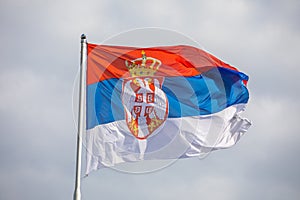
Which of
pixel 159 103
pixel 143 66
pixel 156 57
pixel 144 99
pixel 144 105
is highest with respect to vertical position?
pixel 156 57

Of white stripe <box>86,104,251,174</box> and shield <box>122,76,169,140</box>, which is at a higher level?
shield <box>122,76,169,140</box>

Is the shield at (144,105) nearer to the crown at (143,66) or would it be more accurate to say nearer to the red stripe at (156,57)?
the crown at (143,66)

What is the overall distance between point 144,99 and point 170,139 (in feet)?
6.84

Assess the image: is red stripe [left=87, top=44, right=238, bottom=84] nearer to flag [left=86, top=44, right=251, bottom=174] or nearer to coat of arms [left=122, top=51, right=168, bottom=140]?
flag [left=86, top=44, right=251, bottom=174]

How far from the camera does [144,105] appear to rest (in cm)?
3077

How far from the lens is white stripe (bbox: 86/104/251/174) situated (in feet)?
95.2

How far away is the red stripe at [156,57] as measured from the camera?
30.2 meters

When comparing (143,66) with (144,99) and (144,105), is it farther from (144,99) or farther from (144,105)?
(144,105)

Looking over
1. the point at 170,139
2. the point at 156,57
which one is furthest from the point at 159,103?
the point at 156,57

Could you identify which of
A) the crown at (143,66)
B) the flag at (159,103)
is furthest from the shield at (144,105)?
the crown at (143,66)

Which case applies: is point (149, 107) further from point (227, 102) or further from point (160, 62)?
point (227, 102)

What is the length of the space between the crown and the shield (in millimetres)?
224

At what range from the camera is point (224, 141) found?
108 ft

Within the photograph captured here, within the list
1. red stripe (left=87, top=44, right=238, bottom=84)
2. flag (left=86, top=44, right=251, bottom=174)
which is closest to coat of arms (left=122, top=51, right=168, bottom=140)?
flag (left=86, top=44, right=251, bottom=174)
